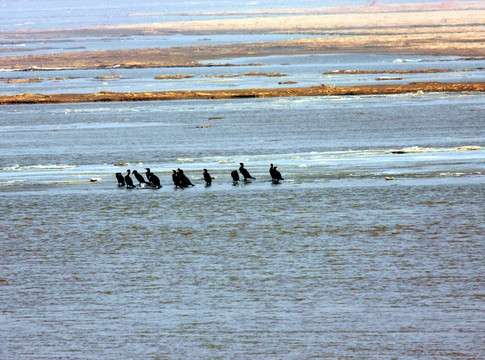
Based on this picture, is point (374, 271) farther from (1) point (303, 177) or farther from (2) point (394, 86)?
(2) point (394, 86)

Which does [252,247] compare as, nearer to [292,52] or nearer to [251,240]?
[251,240]

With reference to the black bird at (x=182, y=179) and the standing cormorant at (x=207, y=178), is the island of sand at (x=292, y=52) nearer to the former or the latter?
the standing cormorant at (x=207, y=178)

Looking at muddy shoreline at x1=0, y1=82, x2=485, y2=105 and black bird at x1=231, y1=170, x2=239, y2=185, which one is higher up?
muddy shoreline at x1=0, y1=82, x2=485, y2=105

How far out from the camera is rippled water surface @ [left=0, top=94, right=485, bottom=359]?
48.5 ft

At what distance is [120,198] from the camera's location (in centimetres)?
2788

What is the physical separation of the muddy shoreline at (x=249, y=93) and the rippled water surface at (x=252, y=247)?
635 inches

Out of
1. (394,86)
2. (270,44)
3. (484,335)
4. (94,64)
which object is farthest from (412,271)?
(270,44)

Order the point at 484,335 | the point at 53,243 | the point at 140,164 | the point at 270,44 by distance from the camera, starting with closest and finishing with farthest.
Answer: the point at 484,335
the point at 53,243
the point at 140,164
the point at 270,44

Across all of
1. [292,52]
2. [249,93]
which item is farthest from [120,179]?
[292,52]

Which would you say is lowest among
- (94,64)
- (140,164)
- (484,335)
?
(484,335)

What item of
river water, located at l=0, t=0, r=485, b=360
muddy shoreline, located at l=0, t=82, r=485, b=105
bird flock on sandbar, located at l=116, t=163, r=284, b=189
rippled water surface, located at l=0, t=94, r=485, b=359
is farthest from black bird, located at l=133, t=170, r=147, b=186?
muddy shoreline, located at l=0, t=82, r=485, b=105

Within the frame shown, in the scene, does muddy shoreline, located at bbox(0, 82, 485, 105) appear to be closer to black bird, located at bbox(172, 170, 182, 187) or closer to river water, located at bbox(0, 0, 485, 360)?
river water, located at bbox(0, 0, 485, 360)

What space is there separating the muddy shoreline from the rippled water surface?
52.9 feet

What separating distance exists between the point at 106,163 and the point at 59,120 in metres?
17.4
